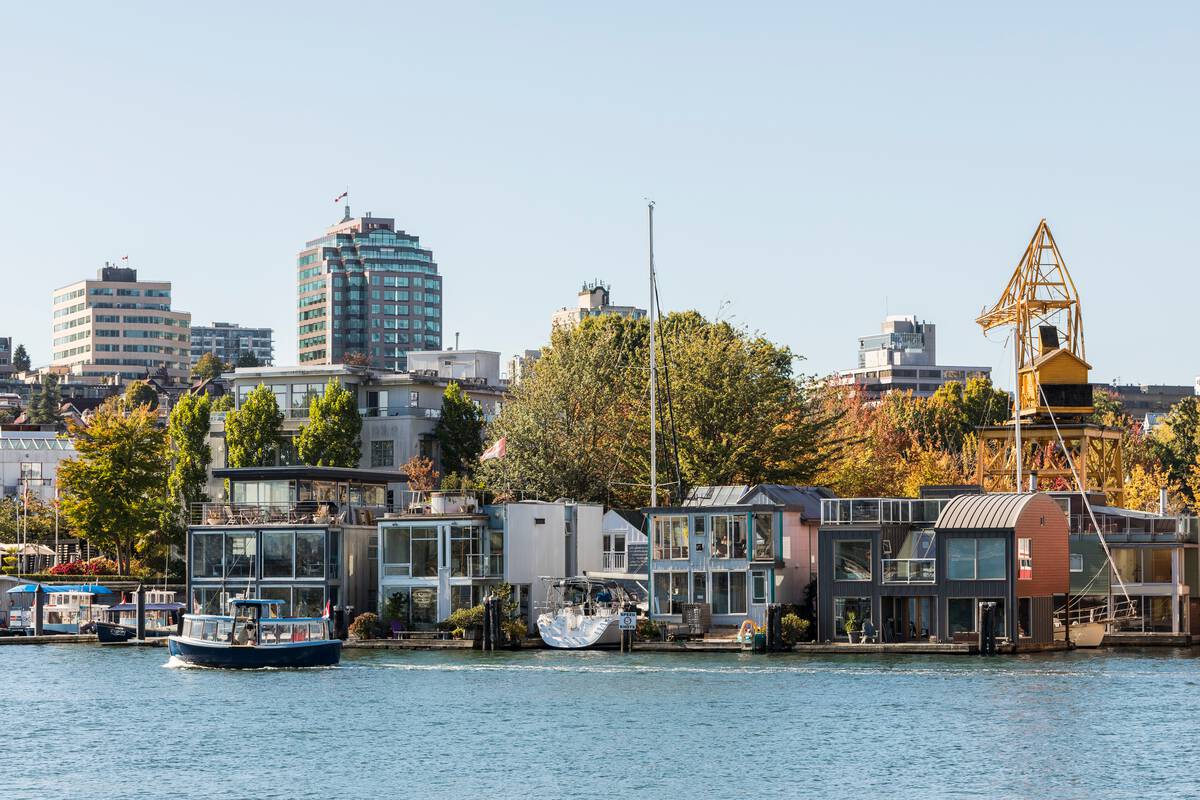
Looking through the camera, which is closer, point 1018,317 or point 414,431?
point 1018,317

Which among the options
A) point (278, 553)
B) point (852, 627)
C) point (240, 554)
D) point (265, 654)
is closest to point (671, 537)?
point (852, 627)

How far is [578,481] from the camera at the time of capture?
110500mm

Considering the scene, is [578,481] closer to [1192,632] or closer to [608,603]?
[608,603]

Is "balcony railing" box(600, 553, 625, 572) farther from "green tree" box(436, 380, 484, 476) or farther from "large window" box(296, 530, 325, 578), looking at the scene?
"green tree" box(436, 380, 484, 476)

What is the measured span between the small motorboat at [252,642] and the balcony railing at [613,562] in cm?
1940

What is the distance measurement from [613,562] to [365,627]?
50.3 feet

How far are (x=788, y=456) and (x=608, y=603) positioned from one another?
799 inches

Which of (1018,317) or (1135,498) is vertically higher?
(1018,317)

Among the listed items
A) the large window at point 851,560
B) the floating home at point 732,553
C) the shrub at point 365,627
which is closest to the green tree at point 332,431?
the shrub at point 365,627

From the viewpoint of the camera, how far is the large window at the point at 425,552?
94.7 metres

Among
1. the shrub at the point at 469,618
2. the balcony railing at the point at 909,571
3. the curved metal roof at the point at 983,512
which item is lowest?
the shrub at the point at 469,618

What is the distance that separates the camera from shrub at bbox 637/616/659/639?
89.8 metres

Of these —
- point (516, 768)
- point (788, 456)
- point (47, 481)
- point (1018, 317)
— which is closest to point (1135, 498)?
point (1018, 317)

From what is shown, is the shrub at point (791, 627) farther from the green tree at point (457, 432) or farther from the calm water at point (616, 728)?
the green tree at point (457, 432)
